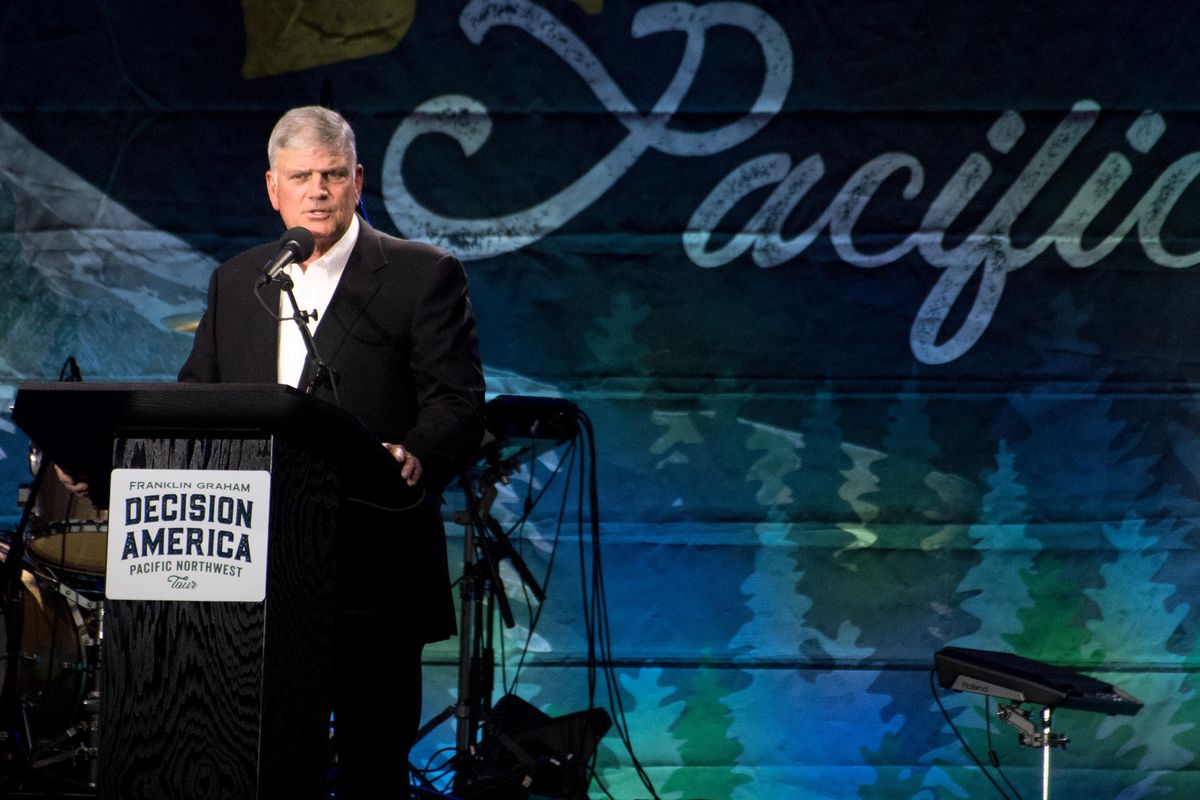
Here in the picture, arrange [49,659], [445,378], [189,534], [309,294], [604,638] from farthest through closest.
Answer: [604,638]
[49,659]
[309,294]
[445,378]
[189,534]

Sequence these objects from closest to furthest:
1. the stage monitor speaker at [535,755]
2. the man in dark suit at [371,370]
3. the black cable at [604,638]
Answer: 1. the man in dark suit at [371,370]
2. the stage monitor speaker at [535,755]
3. the black cable at [604,638]

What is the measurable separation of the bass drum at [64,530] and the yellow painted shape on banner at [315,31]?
1.40 metres

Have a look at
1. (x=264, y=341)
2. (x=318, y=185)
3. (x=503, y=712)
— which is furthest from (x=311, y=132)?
(x=503, y=712)

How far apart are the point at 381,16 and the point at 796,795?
106 inches

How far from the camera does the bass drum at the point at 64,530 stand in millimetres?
3342

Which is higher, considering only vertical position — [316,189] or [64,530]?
[316,189]

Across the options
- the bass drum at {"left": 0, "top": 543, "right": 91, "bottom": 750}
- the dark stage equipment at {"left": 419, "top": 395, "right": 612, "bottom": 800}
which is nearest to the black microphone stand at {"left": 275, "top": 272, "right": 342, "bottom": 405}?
the dark stage equipment at {"left": 419, "top": 395, "right": 612, "bottom": 800}

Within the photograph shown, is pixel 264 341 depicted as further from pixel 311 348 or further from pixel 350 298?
pixel 311 348

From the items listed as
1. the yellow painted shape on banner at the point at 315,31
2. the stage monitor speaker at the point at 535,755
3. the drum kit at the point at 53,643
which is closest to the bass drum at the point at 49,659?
the drum kit at the point at 53,643

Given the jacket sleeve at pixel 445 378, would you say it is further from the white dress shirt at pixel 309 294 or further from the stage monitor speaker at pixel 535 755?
the stage monitor speaker at pixel 535 755

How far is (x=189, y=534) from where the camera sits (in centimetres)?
165

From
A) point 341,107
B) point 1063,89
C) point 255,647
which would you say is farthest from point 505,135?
point 255,647

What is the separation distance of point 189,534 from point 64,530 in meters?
1.89

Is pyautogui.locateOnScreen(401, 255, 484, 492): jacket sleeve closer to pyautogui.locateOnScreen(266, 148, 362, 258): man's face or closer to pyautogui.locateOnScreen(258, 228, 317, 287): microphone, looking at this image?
pyautogui.locateOnScreen(266, 148, 362, 258): man's face
